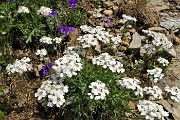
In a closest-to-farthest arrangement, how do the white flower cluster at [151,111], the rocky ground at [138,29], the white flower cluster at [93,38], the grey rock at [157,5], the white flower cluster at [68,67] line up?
the white flower cluster at [151,111] < the white flower cluster at [68,67] < the white flower cluster at [93,38] < the rocky ground at [138,29] < the grey rock at [157,5]

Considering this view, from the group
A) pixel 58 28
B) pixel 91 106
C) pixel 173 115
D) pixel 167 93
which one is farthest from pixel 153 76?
pixel 58 28

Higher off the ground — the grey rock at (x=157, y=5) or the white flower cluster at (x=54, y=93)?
the white flower cluster at (x=54, y=93)

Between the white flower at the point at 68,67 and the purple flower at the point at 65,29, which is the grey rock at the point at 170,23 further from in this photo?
the white flower at the point at 68,67

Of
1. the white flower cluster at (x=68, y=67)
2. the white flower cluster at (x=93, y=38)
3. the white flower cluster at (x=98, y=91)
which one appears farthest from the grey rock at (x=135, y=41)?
the white flower cluster at (x=98, y=91)

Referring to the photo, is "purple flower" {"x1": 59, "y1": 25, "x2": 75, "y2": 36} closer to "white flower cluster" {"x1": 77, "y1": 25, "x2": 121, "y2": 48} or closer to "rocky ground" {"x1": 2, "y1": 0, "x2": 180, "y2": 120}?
"rocky ground" {"x1": 2, "y1": 0, "x2": 180, "y2": 120}

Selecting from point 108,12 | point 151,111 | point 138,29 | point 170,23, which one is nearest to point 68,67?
point 151,111

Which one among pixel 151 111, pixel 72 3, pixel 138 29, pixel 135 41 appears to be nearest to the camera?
pixel 151 111


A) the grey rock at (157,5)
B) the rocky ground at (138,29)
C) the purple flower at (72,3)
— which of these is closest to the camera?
the rocky ground at (138,29)

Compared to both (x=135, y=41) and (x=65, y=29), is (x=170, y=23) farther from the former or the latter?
(x=65, y=29)
